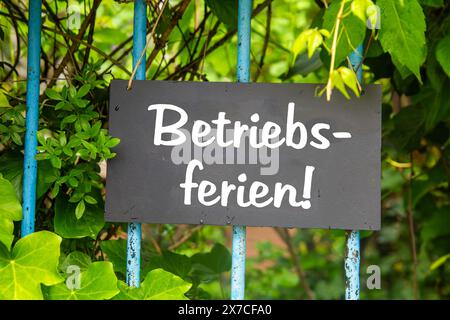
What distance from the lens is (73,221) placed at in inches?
49.3

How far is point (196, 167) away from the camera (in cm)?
117

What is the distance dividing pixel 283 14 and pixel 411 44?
1.88 meters

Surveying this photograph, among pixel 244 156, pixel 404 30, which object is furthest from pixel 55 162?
pixel 404 30

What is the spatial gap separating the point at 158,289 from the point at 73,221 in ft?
0.72

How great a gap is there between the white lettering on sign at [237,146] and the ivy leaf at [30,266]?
24 centimetres

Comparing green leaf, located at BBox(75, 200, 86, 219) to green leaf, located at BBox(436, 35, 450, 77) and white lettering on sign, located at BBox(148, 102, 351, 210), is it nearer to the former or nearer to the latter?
white lettering on sign, located at BBox(148, 102, 351, 210)

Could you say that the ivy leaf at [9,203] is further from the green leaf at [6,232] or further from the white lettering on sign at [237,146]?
the white lettering on sign at [237,146]

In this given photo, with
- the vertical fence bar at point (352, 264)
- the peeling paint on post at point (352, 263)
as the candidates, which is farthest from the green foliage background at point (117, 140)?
the peeling paint on post at point (352, 263)

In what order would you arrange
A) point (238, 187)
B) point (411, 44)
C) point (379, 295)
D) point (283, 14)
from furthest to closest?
1. point (379, 295)
2. point (283, 14)
3. point (238, 187)
4. point (411, 44)

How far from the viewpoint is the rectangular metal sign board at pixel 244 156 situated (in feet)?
3.78

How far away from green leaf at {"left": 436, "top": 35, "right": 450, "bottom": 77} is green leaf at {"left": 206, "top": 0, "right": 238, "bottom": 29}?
41 centimetres

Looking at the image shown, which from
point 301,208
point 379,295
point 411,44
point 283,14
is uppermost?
point 283,14
